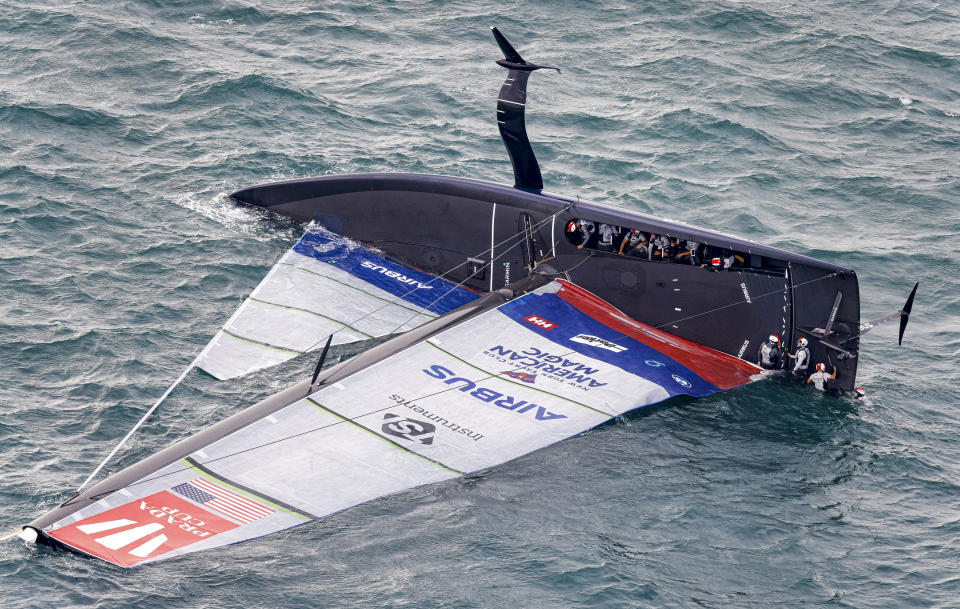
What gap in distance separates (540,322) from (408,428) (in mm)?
4516

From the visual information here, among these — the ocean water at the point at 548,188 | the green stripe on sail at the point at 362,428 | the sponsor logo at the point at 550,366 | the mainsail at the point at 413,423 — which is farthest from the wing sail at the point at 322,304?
the green stripe on sail at the point at 362,428

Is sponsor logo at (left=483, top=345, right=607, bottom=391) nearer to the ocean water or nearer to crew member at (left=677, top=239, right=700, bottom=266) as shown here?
the ocean water

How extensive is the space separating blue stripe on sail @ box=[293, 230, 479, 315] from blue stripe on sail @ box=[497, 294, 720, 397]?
2489 mm

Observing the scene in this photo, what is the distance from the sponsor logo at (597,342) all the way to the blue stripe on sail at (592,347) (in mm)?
63

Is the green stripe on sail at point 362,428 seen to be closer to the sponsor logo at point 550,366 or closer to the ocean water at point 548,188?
the ocean water at point 548,188

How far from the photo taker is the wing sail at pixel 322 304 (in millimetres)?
23391

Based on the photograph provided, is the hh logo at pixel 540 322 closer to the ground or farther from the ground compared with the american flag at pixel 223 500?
farther from the ground

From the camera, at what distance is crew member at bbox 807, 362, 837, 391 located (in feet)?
76.0

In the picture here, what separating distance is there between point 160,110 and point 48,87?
3556 mm

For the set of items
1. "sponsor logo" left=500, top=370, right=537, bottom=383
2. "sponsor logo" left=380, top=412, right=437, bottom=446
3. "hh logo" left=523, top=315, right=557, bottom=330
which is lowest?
"sponsor logo" left=380, top=412, right=437, bottom=446

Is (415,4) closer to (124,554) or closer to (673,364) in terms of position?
(673,364)

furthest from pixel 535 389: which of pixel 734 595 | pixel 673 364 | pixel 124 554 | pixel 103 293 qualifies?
pixel 103 293

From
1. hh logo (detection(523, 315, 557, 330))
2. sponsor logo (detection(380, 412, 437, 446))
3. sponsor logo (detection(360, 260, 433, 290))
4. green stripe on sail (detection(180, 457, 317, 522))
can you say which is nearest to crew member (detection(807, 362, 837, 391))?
hh logo (detection(523, 315, 557, 330))

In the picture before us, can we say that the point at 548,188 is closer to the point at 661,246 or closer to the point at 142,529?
the point at 661,246
